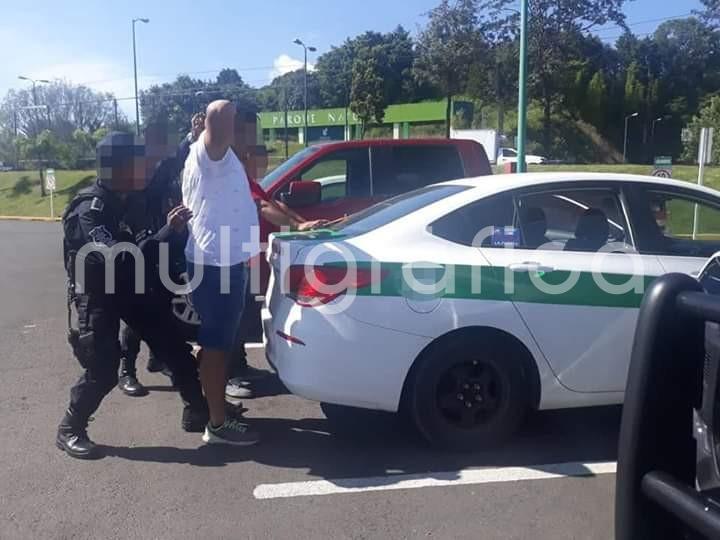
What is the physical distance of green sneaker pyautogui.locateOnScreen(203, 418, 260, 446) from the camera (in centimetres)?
443

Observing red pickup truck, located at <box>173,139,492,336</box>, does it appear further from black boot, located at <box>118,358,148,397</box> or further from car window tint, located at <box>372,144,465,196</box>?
black boot, located at <box>118,358,148,397</box>

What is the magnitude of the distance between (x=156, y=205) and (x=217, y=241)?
1.12 m

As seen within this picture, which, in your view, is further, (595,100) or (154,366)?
(595,100)

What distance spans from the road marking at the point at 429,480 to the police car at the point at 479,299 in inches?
9.9

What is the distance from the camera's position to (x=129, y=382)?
555 centimetres

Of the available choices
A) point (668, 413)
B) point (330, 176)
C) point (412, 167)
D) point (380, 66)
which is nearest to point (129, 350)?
point (330, 176)

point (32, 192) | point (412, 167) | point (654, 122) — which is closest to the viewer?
point (412, 167)

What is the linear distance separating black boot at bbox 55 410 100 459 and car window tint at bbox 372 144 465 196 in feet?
13.1

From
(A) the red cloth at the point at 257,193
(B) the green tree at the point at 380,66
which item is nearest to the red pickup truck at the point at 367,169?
(A) the red cloth at the point at 257,193

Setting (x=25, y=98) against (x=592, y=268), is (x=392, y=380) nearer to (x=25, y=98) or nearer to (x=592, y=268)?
(x=592, y=268)

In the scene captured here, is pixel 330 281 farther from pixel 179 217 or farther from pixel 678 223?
pixel 678 223

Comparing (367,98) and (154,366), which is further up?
(367,98)

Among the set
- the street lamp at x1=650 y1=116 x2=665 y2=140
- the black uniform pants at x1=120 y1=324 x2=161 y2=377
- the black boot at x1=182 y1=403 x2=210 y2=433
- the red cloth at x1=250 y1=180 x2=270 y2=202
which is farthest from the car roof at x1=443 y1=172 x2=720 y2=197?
the street lamp at x1=650 y1=116 x2=665 y2=140

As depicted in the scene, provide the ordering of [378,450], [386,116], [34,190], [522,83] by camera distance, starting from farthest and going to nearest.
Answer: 1. [386,116]
2. [34,190]
3. [522,83]
4. [378,450]
